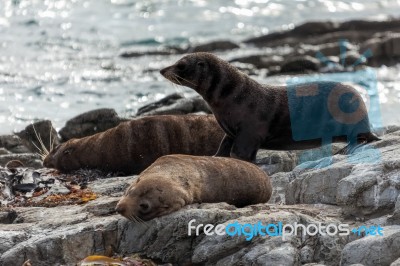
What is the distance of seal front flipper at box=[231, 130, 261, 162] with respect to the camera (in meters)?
11.1

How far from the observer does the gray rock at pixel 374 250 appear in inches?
291

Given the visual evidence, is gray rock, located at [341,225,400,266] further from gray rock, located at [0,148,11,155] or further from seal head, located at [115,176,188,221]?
gray rock, located at [0,148,11,155]

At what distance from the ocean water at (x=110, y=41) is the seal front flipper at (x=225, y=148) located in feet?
24.0

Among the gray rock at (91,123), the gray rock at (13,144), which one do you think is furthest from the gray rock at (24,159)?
the gray rock at (91,123)

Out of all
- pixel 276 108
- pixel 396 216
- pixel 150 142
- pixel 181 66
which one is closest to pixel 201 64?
pixel 181 66

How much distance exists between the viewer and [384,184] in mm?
8500

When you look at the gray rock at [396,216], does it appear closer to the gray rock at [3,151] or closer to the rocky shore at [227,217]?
the rocky shore at [227,217]

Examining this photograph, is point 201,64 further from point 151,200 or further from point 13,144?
point 13,144

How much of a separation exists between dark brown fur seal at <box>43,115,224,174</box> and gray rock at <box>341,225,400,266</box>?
460 cm

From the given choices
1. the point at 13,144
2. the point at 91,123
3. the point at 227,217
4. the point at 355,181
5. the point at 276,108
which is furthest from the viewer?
the point at 91,123

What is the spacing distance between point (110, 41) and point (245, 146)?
23256 mm

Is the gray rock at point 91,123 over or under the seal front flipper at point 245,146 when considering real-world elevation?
under

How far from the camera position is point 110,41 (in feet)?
111

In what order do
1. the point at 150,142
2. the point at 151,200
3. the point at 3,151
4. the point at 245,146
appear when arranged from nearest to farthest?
the point at 151,200 < the point at 245,146 < the point at 150,142 < the point at 3,151
